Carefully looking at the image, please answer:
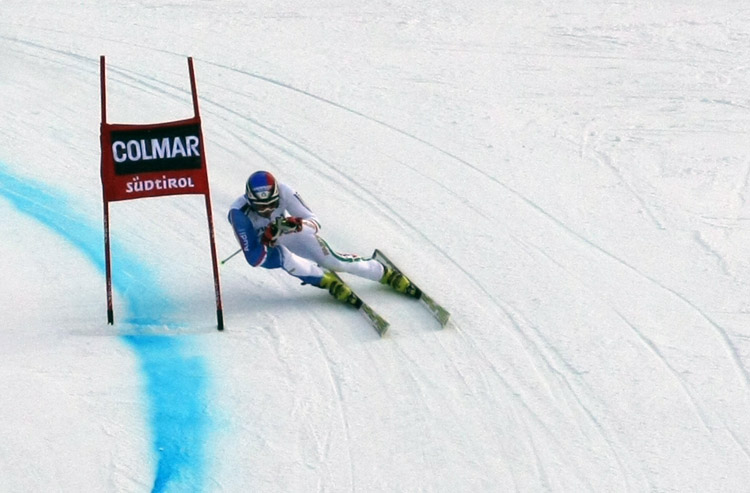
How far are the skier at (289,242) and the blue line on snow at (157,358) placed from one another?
1023 mm

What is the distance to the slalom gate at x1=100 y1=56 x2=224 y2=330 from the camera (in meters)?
8.69

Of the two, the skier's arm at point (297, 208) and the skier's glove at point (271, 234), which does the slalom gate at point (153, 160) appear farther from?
the skier's arm at point (297, 208)

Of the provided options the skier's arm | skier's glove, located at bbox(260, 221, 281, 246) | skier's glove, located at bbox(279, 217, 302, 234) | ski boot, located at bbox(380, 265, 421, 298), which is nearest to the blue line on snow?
skier's glove, located at bbox(260, 221, 281, 246)

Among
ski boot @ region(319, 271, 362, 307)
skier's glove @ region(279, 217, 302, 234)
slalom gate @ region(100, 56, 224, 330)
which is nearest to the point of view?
slalom gate @ region(100, 56, 224, 330)

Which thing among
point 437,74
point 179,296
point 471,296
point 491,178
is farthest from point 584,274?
point 437,74

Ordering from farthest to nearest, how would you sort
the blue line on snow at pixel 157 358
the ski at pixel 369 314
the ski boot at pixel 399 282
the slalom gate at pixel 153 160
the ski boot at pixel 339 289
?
the ski boot at pixel 399 282 → the ski boot at pixel 339 289 → the ski at pixel 369 314 → the slalom gate at pixel 153 160 → the blue line on snow at pixel 157 358

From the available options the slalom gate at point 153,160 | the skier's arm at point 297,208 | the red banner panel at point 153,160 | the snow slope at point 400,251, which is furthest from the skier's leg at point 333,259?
the red banner panel at point 153,160

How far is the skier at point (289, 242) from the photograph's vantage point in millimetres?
9227

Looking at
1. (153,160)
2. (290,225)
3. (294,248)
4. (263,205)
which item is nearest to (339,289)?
(294,248)

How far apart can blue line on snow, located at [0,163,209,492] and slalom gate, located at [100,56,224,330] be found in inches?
38.1

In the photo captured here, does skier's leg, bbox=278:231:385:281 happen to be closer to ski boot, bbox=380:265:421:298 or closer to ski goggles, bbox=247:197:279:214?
ski boot, bbox=380:265:421:298

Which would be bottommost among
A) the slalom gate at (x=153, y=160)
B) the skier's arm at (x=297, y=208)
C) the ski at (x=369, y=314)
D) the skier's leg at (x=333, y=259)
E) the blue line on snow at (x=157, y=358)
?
the blue line on snow at (x=157, y=358)

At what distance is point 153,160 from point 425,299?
8.45 ft

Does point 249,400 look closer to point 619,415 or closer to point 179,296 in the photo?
point 179,296
